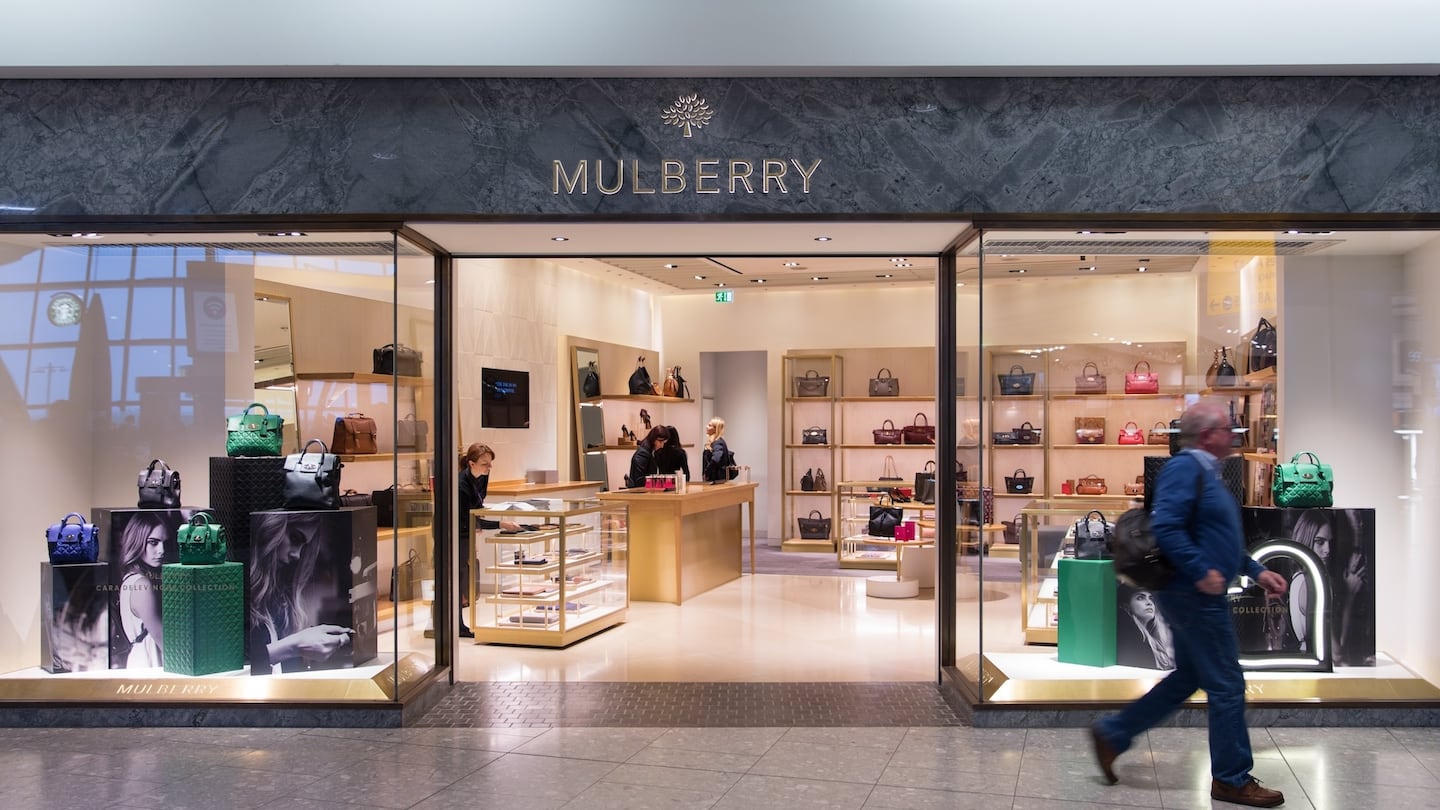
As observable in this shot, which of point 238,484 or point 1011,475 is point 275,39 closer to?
point 238,484

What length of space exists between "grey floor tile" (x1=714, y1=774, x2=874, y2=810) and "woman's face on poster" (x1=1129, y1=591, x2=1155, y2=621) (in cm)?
199

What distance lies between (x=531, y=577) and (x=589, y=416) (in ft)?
15.2

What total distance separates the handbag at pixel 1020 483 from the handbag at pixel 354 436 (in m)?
3.57

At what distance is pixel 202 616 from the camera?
5.72 meters

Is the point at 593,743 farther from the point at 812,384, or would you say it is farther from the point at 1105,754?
the point at 812,384

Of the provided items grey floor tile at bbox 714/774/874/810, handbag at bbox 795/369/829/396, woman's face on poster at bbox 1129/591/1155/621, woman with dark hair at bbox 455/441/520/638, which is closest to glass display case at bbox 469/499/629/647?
woman with dark hair at bbox 455/441/520/638

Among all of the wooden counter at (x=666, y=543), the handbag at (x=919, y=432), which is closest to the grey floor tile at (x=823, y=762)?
the wooden counter at (x=666, y=543)

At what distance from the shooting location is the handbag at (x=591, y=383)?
12189 mm

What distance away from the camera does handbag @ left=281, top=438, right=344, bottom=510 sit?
5.82 m

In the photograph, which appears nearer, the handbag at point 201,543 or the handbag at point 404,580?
the handbag at point 201,543

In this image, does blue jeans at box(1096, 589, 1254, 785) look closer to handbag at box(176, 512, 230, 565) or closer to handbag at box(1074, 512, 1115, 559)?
handbag at box(1074, 512, 1115, 559)

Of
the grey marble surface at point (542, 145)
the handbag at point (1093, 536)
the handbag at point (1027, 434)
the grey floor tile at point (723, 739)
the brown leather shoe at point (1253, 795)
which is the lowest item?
the grey floor tile at point (723, 739)

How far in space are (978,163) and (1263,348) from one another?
1.93m

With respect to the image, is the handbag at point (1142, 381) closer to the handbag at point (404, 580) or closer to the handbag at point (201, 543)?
the handbag at point (404, 580)
